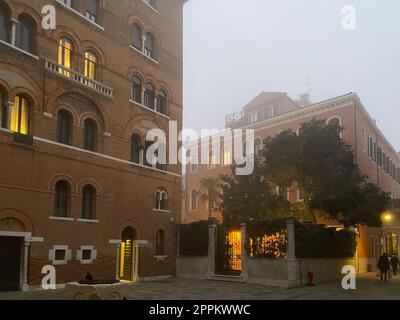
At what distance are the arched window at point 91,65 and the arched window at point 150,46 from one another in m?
4.47

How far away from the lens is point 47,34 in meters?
21.1

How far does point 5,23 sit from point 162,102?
11069mm

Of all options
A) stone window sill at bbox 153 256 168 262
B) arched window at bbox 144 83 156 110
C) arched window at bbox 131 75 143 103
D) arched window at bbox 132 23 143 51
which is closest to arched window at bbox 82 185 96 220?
stone window sill at bbox 153 256 168 262

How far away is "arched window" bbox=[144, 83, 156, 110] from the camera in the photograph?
27.4 m

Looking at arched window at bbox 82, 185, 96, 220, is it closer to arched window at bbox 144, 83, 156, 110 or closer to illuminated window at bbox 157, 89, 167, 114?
arched window at bbox 144, 83, 156, 110

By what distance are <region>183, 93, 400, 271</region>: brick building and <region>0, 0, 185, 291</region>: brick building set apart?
1037 cm

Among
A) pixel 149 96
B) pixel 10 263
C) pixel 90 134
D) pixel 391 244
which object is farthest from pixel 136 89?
pixel 391 244

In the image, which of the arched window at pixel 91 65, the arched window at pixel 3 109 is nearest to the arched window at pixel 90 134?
the arched window at pixel 91 65

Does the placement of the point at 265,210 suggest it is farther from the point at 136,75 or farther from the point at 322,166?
the point at 136,75

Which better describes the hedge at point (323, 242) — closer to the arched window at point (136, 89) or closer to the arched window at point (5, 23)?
the arched window at point (136, 89)

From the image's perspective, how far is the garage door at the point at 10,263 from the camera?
18.6 meters

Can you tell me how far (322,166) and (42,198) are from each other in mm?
15668
